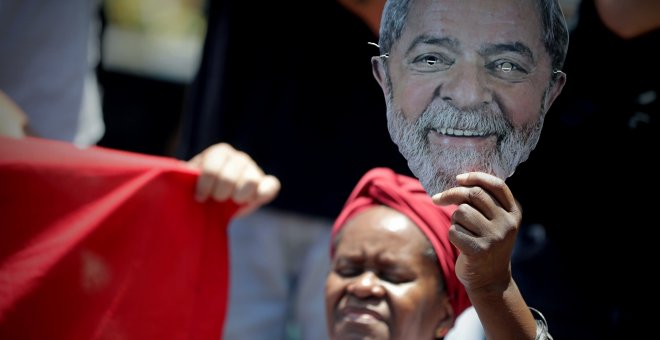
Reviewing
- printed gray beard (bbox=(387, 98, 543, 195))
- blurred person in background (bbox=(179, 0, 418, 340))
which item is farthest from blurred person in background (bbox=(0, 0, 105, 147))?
printed gray beard (bbox=(387, 98, 543, 195))

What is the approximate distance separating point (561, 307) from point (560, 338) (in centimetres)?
10

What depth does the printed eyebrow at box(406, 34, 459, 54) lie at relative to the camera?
116cm

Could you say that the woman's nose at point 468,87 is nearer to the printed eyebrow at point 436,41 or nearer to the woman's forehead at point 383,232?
the printed eyebrow at point 436,41

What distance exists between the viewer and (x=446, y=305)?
1.70m

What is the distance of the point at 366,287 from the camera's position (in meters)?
1.60

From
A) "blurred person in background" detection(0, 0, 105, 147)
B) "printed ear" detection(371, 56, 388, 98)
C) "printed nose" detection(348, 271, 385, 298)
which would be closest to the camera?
"printed ear" detection(371, 56, 388, 98)

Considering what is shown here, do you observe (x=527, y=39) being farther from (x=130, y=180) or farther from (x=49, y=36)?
(x=49, y=36)

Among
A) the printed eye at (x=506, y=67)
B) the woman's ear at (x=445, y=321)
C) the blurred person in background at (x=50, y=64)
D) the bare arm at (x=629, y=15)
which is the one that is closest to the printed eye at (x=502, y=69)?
the printed eye at (x=506, y=67)

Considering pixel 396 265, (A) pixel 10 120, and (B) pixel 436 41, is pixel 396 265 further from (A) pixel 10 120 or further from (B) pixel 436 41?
(A) pixel 10 120

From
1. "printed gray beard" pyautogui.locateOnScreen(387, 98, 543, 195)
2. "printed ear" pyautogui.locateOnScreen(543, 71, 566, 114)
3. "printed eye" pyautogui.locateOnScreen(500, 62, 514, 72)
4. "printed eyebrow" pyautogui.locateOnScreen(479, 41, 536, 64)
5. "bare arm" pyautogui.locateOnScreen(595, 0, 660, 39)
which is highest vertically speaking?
"bare arm" pyautogui.locateOnScreen(595, 0, 660, 39)

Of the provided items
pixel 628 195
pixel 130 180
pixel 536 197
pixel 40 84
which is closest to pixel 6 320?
pixel 130 180

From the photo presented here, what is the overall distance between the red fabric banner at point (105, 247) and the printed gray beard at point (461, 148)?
693 millimetres

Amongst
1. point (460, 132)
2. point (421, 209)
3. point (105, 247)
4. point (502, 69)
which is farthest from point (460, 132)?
point (105, 247)

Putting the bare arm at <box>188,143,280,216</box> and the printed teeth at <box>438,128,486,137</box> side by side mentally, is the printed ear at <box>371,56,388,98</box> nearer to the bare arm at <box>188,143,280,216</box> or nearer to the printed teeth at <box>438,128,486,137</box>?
the printed teeth at <box>438,128,486,137</box>
